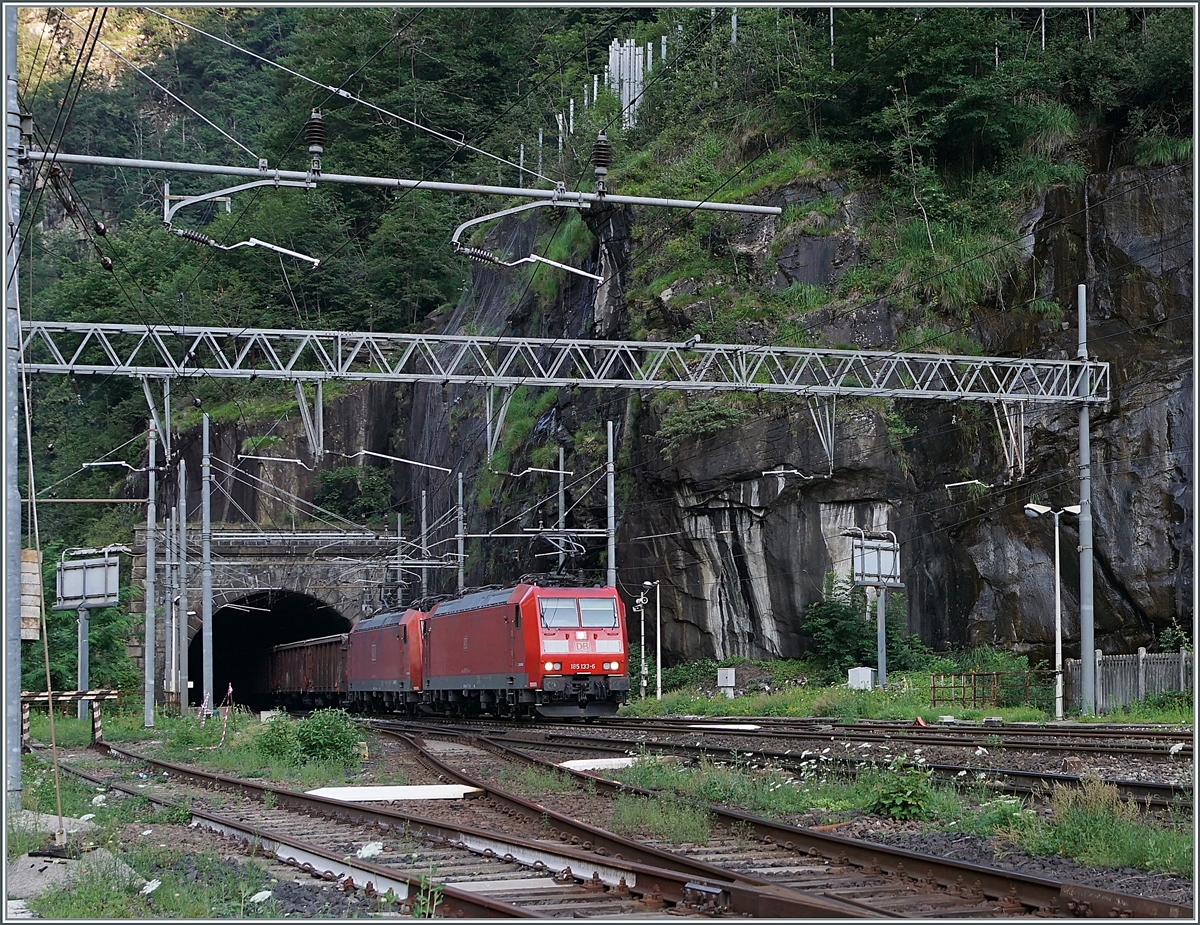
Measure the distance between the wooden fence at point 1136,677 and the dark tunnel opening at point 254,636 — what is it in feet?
112

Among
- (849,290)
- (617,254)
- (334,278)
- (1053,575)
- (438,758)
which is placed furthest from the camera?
(334,278)

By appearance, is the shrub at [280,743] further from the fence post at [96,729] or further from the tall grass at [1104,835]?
the tall grass at [1104,835]

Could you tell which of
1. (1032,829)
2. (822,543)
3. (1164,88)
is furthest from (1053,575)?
(1032,829)

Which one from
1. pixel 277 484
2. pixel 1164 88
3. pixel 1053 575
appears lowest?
pixel 1053 575

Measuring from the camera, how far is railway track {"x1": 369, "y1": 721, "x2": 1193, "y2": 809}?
1217cm

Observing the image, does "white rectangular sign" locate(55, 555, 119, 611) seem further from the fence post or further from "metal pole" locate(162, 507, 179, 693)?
"metal pole" locate(162, 507, 179, 693)

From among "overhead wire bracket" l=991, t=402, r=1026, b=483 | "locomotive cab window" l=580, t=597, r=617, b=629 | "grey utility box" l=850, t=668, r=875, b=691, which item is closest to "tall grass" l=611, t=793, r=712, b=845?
"locomotive cab window" l=580, t=597, r=617, b=629

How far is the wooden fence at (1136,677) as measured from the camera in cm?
2534

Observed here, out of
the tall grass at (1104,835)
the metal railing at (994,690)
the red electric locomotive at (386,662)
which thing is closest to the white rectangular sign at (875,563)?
the metal railing at (994,690)

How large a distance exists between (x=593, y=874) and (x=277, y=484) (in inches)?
2106

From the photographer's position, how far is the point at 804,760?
648 inches

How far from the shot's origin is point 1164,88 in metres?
37.5

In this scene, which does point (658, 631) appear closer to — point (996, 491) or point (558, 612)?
point (558, 612)

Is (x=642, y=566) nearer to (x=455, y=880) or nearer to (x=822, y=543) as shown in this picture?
(x=822, y=543)
